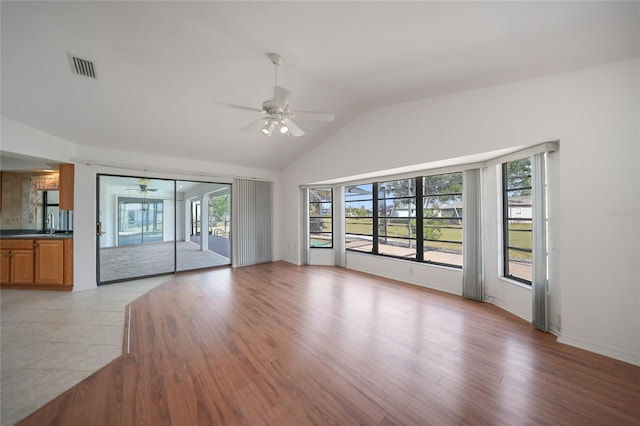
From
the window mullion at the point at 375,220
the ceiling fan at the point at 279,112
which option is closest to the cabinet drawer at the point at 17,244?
the ceiling fan at the point at 279,112

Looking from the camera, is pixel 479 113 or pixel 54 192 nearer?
pixel 479 113

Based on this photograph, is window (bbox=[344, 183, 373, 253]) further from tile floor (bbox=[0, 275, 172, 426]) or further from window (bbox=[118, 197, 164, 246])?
window (bbox=[118, 197, 164, 246])

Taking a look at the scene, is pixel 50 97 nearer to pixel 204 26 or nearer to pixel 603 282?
pixel 204 26

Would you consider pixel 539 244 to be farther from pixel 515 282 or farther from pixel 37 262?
pixel 37 262

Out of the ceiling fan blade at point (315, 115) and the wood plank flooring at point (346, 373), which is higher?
the ceiling fan blade at point (315, 115)

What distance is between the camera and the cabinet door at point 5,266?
3.89 m

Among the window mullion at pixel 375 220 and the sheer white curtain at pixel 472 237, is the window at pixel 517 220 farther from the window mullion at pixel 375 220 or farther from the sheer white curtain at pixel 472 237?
the window mullion at pixel 375 220

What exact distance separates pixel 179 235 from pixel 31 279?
5.68 metres

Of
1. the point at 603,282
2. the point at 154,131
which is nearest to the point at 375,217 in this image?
the point at 603,282

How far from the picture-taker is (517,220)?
124 inches

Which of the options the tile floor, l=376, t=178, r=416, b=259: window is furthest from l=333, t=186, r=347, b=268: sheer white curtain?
the tile floor

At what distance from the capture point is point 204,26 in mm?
2195

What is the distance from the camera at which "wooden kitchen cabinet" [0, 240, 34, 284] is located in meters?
3.90

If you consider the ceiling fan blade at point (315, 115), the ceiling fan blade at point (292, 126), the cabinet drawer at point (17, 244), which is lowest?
the cabinet drawer at point (17, 244)
